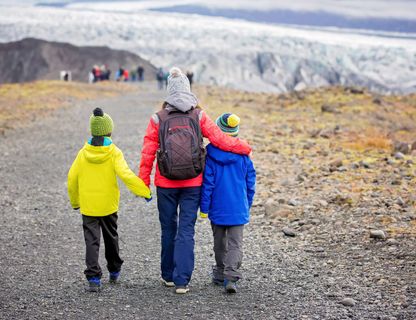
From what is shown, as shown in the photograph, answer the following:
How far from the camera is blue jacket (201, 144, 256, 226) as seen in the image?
5.77 m

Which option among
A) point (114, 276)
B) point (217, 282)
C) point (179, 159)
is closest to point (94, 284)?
point (114, 276)

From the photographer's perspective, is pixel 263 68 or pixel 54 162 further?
pixel 263 68

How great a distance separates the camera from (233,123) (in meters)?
5.73

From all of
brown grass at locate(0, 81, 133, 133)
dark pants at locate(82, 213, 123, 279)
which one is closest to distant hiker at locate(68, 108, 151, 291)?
dark pants at locate(82, 213, 123, 279)

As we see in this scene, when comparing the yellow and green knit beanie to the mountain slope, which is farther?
the mountain slope

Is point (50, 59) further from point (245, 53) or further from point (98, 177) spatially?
point (98, 177)

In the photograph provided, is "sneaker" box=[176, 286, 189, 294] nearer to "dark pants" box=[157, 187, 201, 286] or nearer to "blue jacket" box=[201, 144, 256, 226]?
"dark pants" box=[157, 187, 201, 286]

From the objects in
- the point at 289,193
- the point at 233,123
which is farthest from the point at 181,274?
the point at 289,193

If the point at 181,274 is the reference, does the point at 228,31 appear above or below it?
below

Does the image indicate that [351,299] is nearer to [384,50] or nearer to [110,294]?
[110,294]

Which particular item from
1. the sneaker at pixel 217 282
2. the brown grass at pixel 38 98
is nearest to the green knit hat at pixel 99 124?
the sneaker at pixel 217 282

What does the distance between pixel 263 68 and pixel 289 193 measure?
8209 cm

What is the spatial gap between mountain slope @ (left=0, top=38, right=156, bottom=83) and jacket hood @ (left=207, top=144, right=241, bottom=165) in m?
74.6

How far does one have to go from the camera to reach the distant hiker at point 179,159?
18.1 ft
